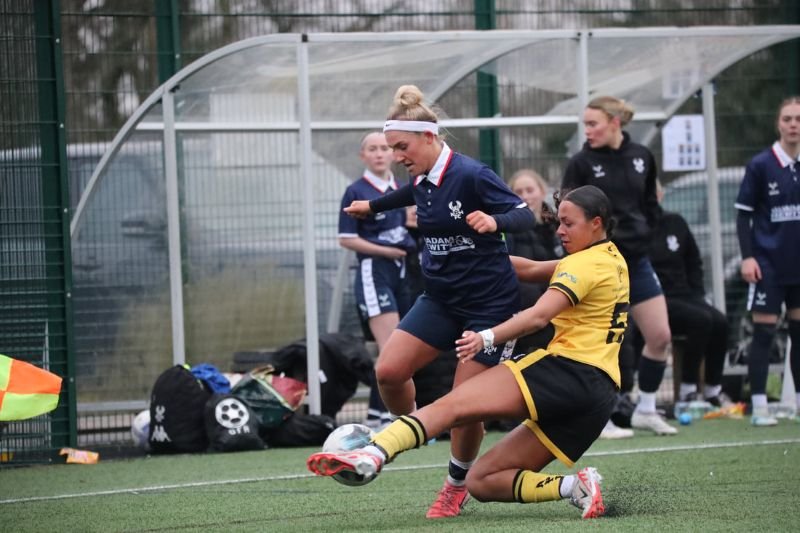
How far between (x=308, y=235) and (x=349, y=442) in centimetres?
467

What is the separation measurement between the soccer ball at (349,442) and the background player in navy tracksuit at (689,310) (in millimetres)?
5621

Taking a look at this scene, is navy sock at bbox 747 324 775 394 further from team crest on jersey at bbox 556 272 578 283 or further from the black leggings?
team crest on jersey at bbox 556 272 578 283

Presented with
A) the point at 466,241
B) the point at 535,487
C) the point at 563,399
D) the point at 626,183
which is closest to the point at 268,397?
the point at 626,183

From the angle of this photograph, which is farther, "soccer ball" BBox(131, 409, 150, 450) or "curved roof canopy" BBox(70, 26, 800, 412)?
"curved roof canopy" BBox(70, 26, 800, 412)

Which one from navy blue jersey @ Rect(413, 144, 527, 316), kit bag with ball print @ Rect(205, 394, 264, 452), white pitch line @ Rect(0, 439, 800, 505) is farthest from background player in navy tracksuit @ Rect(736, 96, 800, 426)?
navy blue jersey @ Rect(413, 144, 527, 316)

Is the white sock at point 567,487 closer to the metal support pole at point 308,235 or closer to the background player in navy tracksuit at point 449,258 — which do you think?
the background player in navy tracksuit at point 449,258

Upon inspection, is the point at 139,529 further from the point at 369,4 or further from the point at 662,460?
the point at 369,4

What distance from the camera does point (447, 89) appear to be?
10625mm

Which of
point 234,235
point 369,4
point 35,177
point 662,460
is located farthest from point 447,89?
point 662,460

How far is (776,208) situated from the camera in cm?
941

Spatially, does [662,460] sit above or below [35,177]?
below

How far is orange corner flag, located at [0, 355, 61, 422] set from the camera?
18.9ft

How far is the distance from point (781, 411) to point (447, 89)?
3648 mm

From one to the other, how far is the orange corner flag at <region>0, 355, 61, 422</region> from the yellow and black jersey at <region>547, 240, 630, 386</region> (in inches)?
88.9
